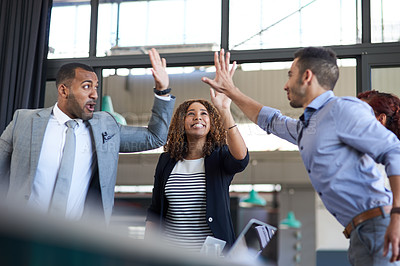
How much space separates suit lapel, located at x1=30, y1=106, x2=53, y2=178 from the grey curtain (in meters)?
1.25

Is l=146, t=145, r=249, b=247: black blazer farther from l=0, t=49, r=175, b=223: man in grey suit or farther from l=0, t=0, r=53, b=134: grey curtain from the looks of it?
l=0, t=0, r=53, b=134: grey curtain

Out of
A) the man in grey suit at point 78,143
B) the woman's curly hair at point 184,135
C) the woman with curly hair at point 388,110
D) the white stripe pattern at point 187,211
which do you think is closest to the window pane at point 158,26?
the woman's curly hair at point 184,135

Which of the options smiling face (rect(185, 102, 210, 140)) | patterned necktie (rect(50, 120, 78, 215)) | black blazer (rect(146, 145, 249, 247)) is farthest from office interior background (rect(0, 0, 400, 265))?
patterned necktie (rect(50, 120, 78, 215))

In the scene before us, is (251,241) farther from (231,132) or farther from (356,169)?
(231,132)

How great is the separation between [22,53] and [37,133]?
5.20ft

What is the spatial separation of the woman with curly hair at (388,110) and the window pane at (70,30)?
7.59 feet

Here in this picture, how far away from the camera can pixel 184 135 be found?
2709mm

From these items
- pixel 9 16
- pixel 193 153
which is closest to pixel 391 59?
pixel 193 153

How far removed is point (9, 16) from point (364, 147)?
3103 millimetres

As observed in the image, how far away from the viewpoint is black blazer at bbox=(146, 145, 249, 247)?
7.78 feet

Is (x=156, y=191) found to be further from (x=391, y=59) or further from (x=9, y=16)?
(x=9, y=16)

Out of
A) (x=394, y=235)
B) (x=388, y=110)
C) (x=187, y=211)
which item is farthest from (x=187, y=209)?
(x=394, y=235)

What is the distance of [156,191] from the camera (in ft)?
8.57

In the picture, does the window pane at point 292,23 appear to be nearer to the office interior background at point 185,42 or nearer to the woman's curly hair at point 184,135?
the office interior background at point 185,42
